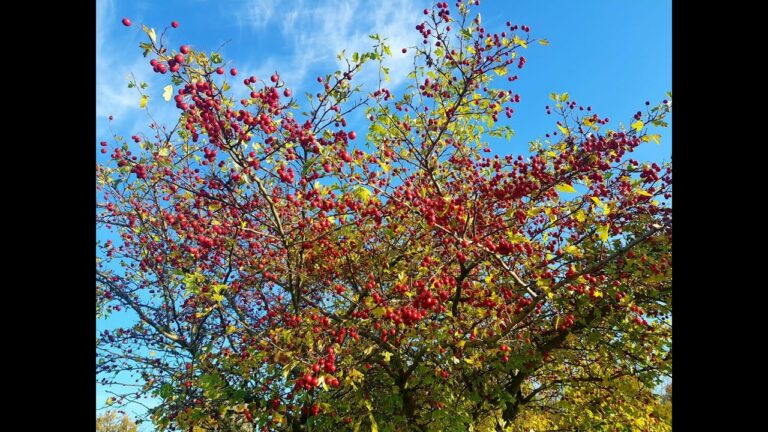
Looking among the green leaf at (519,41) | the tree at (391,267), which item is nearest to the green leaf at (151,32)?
the tree at (391,267)

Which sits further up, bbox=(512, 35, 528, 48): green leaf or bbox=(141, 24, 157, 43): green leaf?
bbox=(512, 35, 528, 48): green leaf

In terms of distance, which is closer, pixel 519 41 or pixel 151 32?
pixel 151 32

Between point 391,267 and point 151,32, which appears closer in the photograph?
point 151,32

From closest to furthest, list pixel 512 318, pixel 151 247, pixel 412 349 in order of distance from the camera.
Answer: pixel 512 318 < pixel 412 349 < pixel 151 247

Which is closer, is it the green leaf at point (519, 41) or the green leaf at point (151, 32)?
the green leaf at point (151, 32)

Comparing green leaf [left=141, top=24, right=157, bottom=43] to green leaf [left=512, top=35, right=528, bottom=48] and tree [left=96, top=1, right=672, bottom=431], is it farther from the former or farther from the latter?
green leaf [left=512, top=35, right=528, bottom=48]

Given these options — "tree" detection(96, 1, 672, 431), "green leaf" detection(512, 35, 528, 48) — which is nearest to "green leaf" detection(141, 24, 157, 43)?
"tree" detection(96, 1, 672, 431)

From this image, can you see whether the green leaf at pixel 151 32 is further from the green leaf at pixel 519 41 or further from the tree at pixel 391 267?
the green leaf at pixel 519 41

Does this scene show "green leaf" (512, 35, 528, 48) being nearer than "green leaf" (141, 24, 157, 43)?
No

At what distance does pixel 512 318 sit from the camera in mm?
6652
